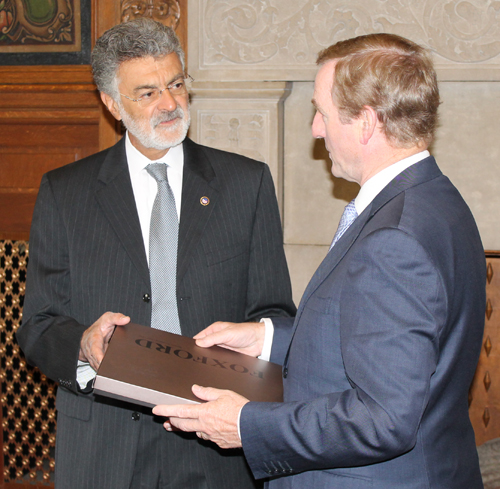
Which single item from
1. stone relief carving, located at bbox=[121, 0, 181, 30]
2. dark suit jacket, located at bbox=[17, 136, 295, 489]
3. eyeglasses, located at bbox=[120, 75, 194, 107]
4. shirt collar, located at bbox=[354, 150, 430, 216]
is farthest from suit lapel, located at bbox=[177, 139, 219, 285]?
stone relief carving, located at bbox=[121, 0, 181, 30]

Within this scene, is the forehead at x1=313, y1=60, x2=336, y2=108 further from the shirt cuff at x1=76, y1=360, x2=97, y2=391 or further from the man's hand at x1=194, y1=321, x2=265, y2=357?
the shirt cuff at x1=76, y1=360, x2=97, y2=391

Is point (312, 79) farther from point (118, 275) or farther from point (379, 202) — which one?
point (379, 202)

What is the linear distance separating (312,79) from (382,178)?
61.2 inches

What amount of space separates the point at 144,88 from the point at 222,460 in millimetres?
1253

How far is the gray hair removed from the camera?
1.92 m

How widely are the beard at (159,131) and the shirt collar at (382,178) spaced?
2.71 ft

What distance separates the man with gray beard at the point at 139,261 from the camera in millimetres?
1746

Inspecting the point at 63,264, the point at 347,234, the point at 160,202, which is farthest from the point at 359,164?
the point at 63,264

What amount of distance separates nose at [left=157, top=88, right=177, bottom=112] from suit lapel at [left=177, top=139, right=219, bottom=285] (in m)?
0.17

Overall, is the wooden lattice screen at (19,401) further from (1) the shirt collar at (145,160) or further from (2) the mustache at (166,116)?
(2) the mustache at (166,116)

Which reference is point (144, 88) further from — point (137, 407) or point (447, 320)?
point (447, 320)

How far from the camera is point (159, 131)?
1.90 meters

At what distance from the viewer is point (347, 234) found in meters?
1.27

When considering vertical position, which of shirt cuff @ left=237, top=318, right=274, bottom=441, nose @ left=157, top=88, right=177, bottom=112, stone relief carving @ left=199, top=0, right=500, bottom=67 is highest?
stone relief carving @ left=199, top=0, right=500, bottom=67
